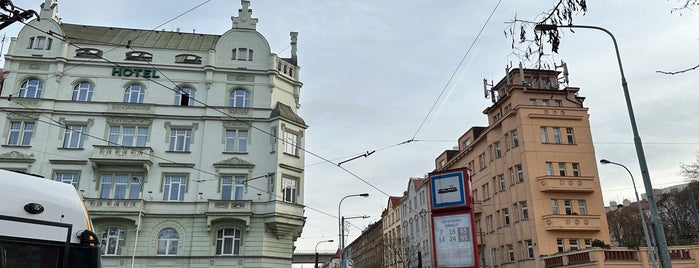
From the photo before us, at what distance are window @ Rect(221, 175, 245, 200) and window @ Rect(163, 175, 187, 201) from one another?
2463 mm

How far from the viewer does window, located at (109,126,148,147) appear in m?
30.8

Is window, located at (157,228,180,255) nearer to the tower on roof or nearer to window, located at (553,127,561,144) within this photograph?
the tower on roof

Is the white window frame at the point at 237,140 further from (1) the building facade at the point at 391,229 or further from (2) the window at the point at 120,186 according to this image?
(1) the building facade at the point at 391,229

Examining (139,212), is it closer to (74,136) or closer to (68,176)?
(68,176)

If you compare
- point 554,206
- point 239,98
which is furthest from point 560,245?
point 239,98

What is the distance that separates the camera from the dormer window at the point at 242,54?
112 feet

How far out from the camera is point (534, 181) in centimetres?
3738

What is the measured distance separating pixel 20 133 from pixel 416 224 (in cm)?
4661

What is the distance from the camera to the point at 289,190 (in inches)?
1236

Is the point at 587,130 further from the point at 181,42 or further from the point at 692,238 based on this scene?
the point at 181,42

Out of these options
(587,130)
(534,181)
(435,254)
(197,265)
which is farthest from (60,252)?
(587,130)

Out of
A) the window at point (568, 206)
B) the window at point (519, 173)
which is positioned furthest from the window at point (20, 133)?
the window at point (568, 206)

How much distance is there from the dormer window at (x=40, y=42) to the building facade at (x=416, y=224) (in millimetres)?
40231

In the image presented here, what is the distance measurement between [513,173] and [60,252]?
38.8 m
